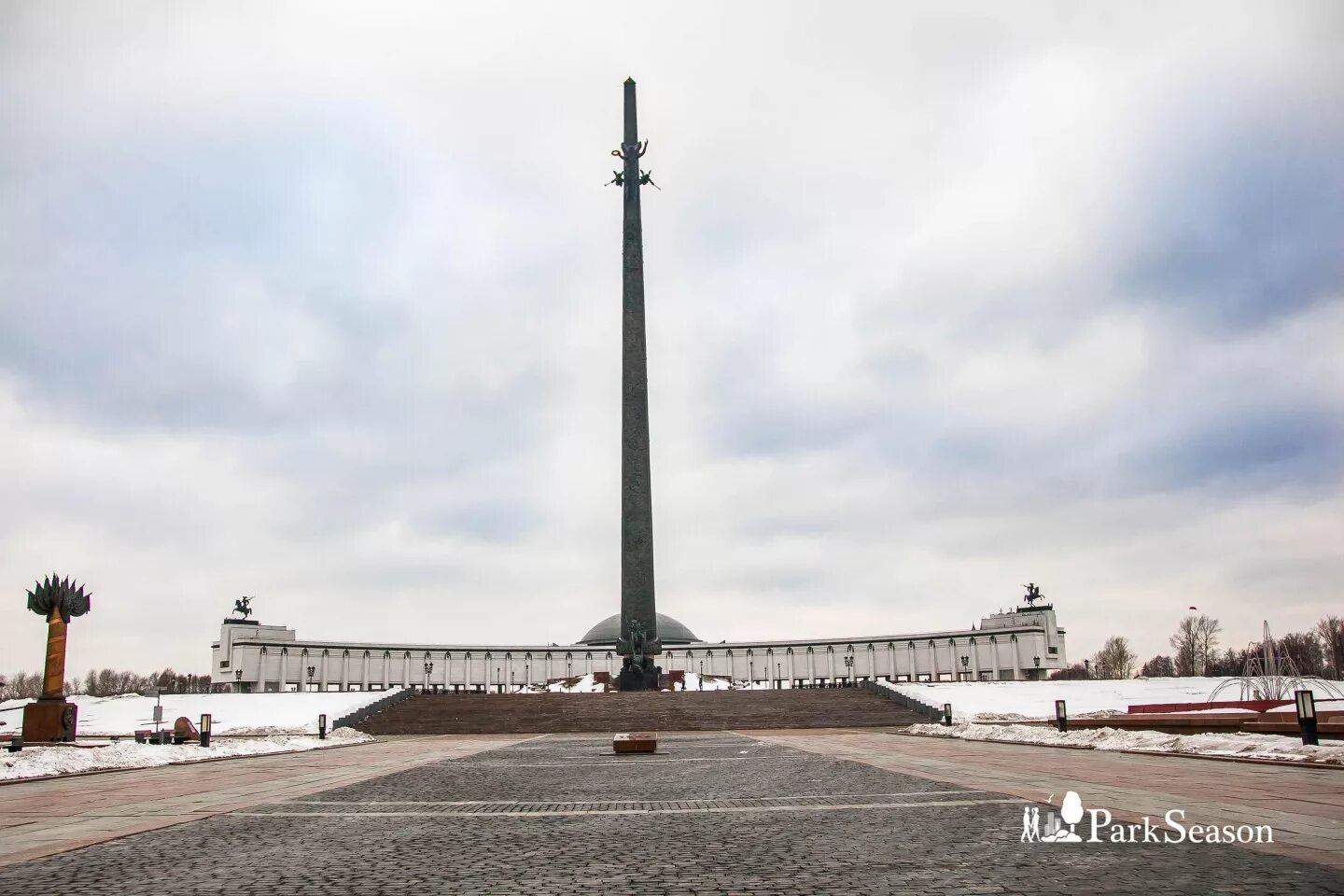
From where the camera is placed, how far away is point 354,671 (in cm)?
9312

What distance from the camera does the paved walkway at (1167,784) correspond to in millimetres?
8258

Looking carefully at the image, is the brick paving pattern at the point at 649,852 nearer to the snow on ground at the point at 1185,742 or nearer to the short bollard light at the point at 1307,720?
the snow on ground at the point at 1185,742

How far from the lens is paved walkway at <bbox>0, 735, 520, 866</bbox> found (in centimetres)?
928

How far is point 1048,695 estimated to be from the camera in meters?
52.3

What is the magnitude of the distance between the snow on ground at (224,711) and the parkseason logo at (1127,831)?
36.8m

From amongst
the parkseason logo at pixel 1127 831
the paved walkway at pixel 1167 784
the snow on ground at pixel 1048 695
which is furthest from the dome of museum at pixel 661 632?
the parkseason logo at pixel 1127 831

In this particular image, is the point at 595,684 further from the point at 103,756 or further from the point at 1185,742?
the point at 1185,742

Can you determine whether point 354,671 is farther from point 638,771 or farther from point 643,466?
point 638,771

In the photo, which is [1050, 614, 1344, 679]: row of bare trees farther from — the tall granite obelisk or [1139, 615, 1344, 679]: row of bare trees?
the tall granite obelisk

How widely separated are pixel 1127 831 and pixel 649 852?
4.17 meters

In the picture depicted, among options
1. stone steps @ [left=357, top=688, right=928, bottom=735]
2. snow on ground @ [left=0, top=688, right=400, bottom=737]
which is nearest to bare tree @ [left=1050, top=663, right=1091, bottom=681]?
stone steps @ [left=357, top=688, right=928, bottom=735]

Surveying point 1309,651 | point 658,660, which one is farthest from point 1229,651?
point 658,660

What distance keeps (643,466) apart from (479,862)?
6011 cm

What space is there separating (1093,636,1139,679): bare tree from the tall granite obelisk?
64179 millimetres
